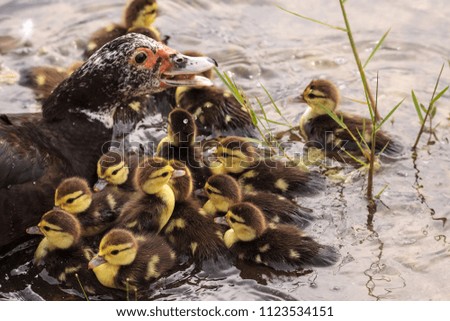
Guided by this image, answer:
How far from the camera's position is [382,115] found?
20.5 feet

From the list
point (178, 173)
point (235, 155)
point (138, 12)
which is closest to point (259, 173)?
point (235, 155)

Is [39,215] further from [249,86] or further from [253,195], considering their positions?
[249,86]

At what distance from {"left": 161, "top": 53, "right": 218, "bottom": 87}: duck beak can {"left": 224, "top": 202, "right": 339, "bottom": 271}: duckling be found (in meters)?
1.06

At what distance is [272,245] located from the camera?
4789mm

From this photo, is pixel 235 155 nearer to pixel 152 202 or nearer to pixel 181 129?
pixel 181 129

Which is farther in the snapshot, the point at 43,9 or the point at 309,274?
the point at 43,9

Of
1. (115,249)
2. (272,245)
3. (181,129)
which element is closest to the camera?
(115,249)

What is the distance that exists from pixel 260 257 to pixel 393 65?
99.0 inches

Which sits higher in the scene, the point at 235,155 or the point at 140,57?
the point at 140,57

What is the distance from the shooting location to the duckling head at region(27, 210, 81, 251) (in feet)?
15.2

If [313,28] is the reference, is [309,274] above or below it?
below

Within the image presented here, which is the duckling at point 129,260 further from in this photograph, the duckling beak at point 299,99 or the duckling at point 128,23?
the duckling at point 128,23

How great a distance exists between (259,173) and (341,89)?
1429mm

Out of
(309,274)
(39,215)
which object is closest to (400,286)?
(309,274)
